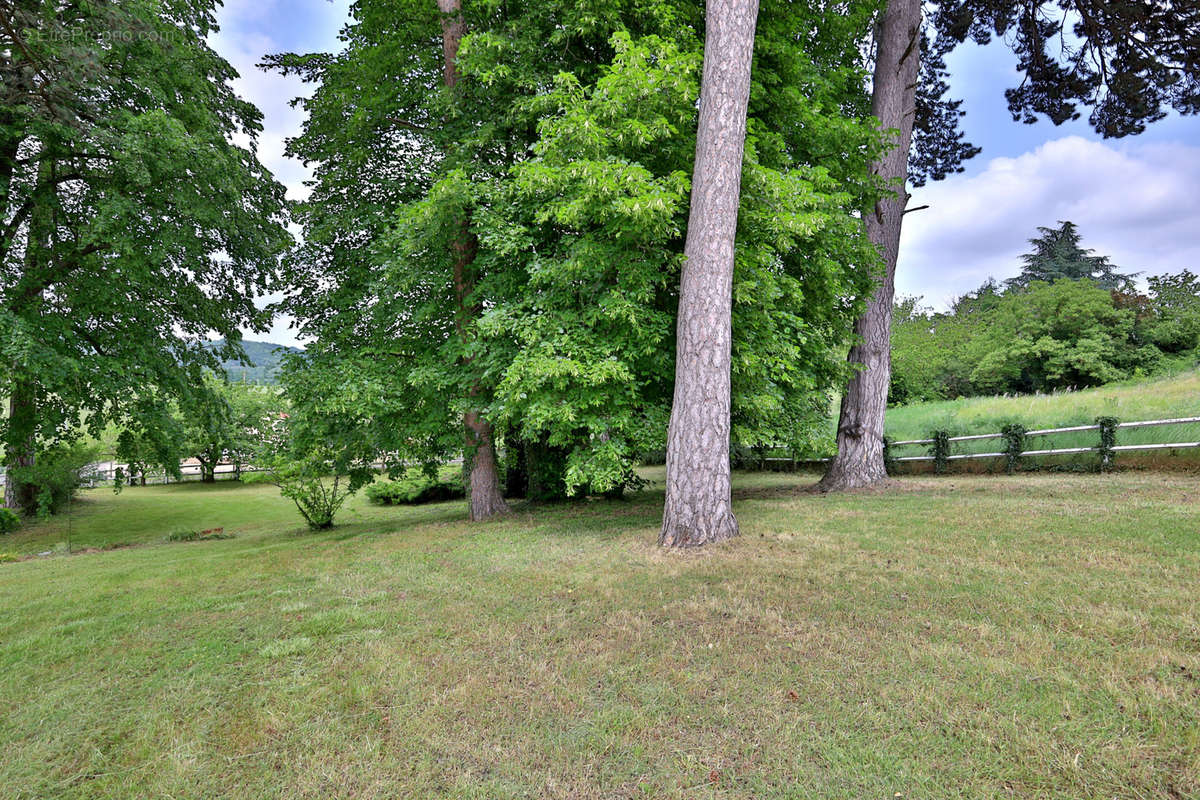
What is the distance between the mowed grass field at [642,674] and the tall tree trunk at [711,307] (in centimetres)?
62

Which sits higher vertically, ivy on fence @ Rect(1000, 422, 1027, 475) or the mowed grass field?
ivy on fence @ Rect(1000, 422, 1027, 475)

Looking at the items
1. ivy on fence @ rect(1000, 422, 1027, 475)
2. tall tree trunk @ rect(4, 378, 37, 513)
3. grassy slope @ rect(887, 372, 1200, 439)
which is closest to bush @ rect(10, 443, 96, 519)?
tall tree trunk @ rect(4, 378, 37, 513)

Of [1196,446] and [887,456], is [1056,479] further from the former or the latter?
[887,456]

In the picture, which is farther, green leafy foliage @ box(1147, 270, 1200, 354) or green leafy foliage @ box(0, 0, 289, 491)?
green leafy foliage @ box(1147, 270, 1200, 354)

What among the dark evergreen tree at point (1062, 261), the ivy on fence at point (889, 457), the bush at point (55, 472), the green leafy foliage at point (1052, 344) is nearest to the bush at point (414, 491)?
the bush at point (55, 472)

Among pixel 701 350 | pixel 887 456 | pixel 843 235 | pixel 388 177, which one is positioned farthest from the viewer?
pixel 887 456

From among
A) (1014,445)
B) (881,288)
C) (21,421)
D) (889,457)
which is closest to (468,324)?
(881,288)

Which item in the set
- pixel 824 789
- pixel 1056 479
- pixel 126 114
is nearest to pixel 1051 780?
pixel 824 789

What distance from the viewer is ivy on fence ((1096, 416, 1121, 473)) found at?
10.2 m

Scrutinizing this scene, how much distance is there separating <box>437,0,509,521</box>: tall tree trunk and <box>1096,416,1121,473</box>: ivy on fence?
38.9 feet

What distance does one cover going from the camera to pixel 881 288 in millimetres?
10273

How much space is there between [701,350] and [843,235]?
3.83 meters

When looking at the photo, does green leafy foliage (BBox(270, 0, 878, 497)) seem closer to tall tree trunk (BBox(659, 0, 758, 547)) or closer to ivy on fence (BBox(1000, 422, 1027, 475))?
tall tree trunk (BBox(659, 0, 758, 547))

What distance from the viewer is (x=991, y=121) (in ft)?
37.9
